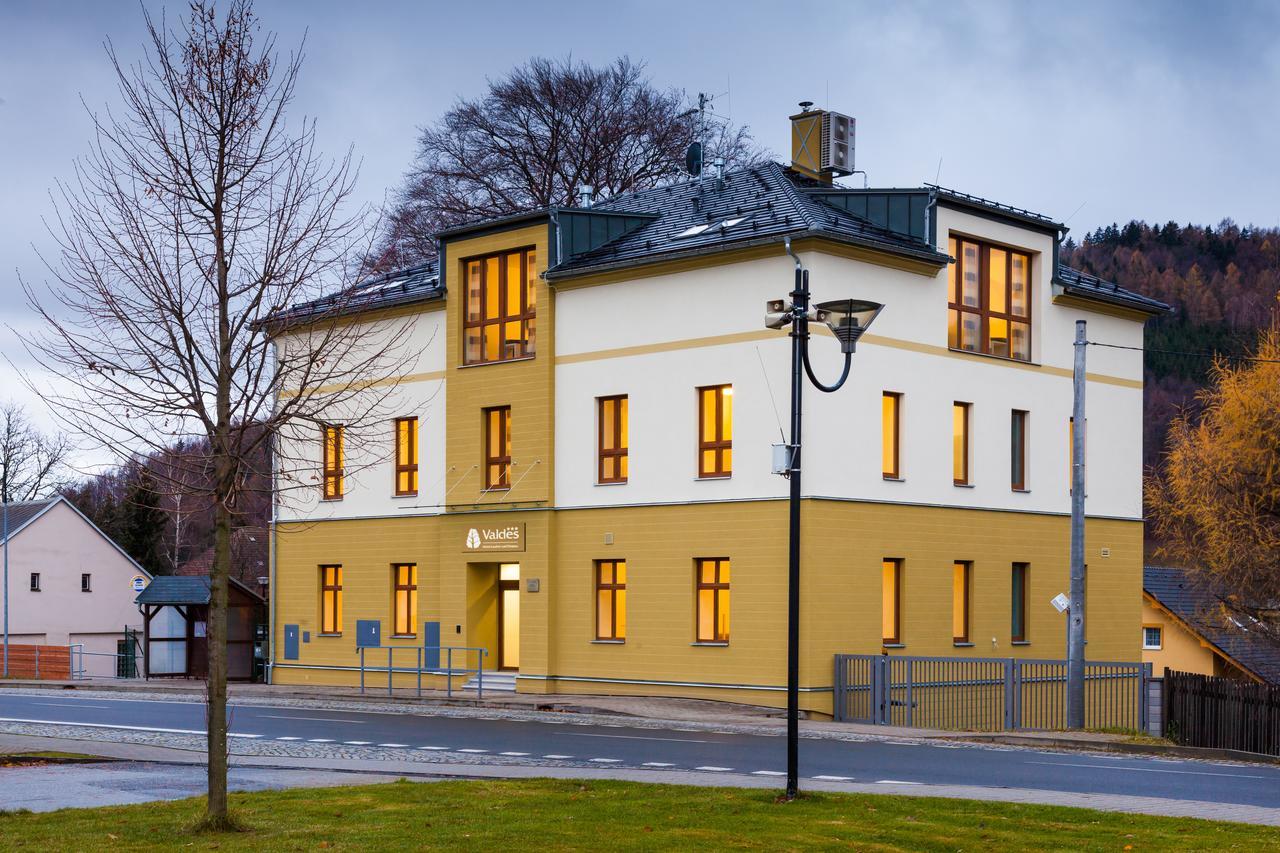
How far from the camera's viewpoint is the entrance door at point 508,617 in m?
36.9

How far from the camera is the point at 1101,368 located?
124 feet

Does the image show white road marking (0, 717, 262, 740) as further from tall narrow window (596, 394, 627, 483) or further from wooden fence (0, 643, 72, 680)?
wooden fence (0, 643, 72, 680)

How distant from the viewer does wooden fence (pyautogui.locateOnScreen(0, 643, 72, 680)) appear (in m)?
54.1

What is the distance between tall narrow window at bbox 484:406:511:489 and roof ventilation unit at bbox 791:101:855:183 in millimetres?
9119

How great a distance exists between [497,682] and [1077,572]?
13.7 metres

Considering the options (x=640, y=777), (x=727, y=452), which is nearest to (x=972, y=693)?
(x=727, y=452)

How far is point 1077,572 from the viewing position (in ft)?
93.1

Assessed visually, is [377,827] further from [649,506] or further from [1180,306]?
[1180,306]

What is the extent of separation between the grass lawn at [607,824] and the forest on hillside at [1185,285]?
62.6 meters

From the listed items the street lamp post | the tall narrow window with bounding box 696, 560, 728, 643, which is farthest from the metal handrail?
the street lamp post

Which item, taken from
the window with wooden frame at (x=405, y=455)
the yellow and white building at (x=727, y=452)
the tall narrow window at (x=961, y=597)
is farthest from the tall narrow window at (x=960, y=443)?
the window with wooden frame at (x=405, y=455)

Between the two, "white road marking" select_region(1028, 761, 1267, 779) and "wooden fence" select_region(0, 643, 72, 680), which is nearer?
"white road marking" select_region(1028, 761, 1267, 779)

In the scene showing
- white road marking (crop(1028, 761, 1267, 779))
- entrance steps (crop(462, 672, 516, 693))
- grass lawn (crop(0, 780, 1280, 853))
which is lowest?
entrance steps (crop(462, 672, 516, 693))

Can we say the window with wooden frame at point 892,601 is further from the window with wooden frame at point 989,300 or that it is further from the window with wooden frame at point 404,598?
the window with wooden frame at point 404,598
